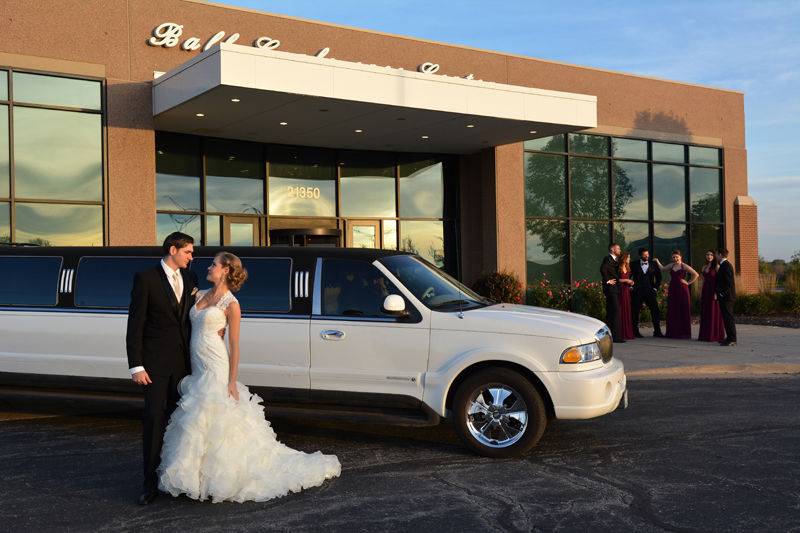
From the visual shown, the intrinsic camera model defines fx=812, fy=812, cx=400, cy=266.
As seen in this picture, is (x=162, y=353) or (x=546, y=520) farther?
(x=162, y=353)

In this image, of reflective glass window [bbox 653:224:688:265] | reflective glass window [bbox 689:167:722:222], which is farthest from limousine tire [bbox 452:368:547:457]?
reflective glass window [bbox 689:167:722:222]

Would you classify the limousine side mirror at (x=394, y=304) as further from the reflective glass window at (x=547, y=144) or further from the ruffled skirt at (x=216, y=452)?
the reflective glass window at (x=547, y=144)

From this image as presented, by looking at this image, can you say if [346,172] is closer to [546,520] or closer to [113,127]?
[113,127]

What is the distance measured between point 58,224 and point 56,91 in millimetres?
2619

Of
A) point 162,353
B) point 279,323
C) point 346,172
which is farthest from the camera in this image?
point 346,172

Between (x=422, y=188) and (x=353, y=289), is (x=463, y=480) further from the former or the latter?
(x=422, y=188)

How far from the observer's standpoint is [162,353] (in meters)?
5.77

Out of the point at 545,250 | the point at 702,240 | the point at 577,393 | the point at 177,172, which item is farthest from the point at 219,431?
the point at 702,240

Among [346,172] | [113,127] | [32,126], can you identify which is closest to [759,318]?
[346,172]

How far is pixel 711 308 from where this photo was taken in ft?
51.6

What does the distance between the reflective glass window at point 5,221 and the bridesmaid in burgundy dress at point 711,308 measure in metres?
13.4

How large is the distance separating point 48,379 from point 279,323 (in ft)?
8.46

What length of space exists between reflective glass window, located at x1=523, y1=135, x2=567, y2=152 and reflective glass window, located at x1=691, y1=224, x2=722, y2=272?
609 cm

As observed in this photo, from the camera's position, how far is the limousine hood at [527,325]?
700 cm
